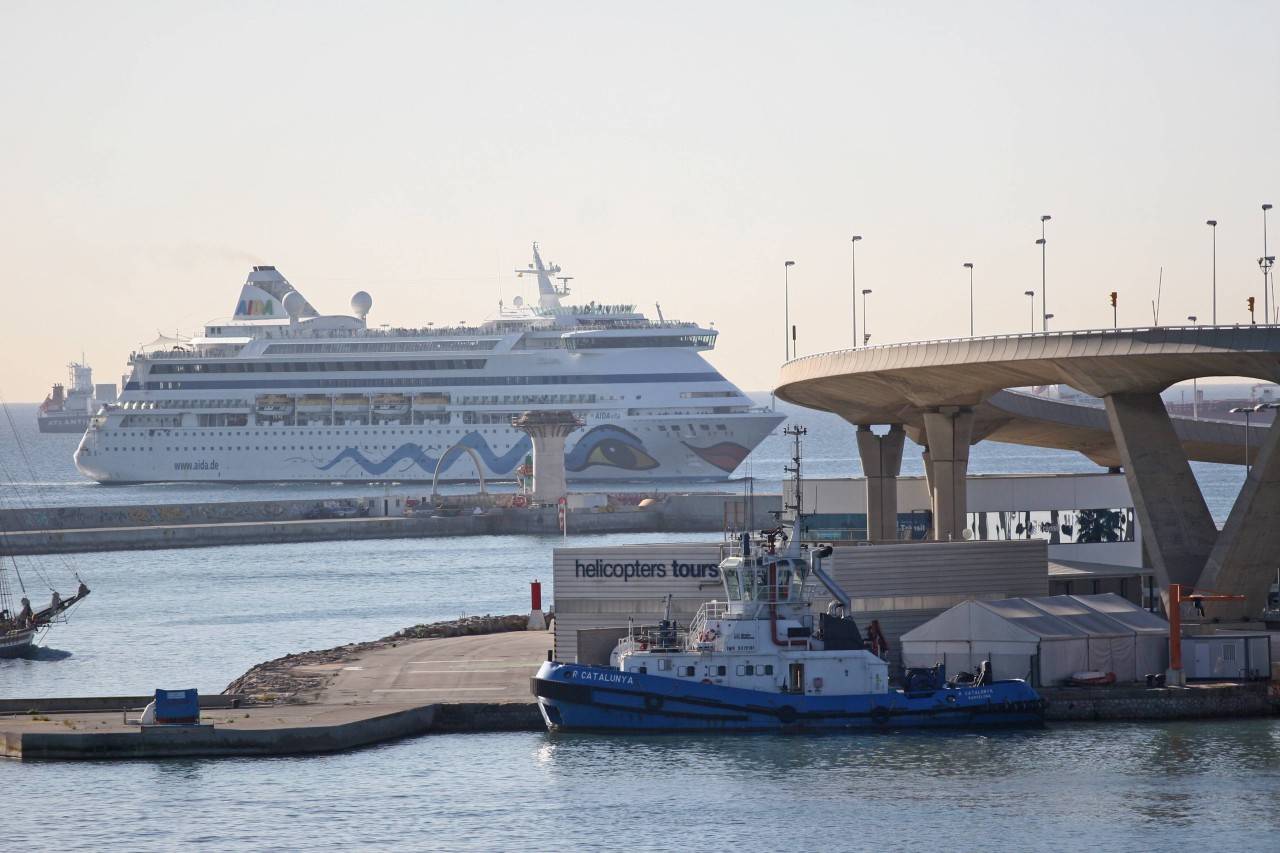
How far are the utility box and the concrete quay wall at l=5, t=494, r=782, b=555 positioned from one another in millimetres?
48093

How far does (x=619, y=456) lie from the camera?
108625 mm

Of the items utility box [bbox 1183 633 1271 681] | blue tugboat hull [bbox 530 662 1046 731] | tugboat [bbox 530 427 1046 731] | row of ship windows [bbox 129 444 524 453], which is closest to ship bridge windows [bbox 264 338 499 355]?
row of ship windows [bbox 129 444 524 453]

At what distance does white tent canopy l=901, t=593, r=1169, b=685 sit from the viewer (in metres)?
32.3

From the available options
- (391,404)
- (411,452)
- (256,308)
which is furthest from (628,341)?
(256,308)

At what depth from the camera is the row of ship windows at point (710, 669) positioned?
1196 inches

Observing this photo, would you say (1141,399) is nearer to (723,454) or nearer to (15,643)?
(15,643)

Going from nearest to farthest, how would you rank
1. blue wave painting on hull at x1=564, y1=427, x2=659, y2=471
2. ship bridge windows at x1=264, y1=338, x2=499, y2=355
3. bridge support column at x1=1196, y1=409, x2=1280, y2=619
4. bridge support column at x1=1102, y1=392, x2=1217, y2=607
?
1. bridge support column at x1=1196, y1=409, x2=1280, y2=619
2. bridge support column at x1=1102, y1=392, x2=1217, y2=607
3. blue wave painting on hull at x1=564, y1=427, x2=659, y2=471
4. ship bridge windows at x1=264, y1=338, x2=499, y2=355

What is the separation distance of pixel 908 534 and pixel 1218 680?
63.1 ft

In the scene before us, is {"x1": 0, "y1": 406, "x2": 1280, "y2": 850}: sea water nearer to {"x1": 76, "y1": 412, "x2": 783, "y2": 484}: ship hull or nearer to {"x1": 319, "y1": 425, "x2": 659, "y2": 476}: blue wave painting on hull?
{"x1": 76, "y1": 412, "x2": 783, "y2": 484}: ship hull

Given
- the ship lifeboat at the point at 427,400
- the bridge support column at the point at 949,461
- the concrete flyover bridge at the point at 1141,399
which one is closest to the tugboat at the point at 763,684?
the concrete flyover bridge at the point at 1141,399

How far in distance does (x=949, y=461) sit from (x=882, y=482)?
5.75 metres

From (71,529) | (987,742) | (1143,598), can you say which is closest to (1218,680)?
(987,742)

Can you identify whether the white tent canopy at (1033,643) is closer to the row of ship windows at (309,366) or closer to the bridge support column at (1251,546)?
the bridge support column at (1251,546)

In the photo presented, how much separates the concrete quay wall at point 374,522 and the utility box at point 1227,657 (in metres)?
48.1
